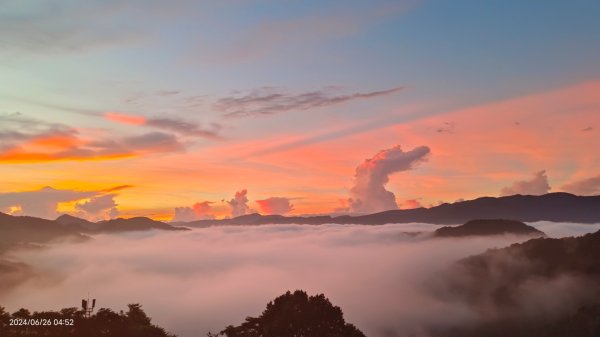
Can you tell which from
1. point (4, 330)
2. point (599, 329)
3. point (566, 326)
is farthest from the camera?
point (566, 326)

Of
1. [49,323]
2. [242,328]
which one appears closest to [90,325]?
[49,323]

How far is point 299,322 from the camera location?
5741 centimetres

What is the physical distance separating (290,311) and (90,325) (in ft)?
85.3

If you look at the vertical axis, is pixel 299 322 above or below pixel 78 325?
above

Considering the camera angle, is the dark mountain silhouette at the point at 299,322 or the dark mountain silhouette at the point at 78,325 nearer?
the dark mountain silhouette at the point at 78,325

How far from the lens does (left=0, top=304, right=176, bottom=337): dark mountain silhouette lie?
54188 millimetres

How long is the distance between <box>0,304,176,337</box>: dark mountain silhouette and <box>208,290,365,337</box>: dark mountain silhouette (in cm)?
1140

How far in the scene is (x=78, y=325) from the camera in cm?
5728

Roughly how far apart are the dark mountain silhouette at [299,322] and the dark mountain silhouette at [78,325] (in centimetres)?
1140

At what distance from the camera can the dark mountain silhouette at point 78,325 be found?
2133 inches

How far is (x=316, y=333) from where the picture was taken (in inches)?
2244

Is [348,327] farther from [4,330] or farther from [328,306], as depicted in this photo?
[4,330]

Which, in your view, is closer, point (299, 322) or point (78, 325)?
point (78, 325)

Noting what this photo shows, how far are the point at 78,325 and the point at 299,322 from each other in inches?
1117
